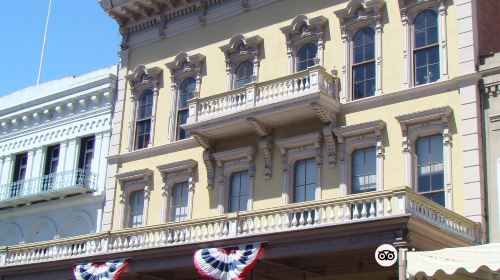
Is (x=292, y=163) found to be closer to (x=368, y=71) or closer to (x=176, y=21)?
(x=368, y=71)

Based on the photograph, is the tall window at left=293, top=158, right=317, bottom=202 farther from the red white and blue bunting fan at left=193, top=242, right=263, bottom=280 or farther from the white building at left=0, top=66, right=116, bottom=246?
the white building at left=0, top=66, right=116, bottom=246

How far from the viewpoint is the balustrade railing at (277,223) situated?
19.0m

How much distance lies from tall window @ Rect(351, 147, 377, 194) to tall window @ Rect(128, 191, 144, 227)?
870cm

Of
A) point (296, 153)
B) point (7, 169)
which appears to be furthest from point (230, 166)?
point (7, 169)

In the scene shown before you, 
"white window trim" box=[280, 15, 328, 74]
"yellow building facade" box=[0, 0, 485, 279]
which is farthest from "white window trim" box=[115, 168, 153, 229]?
"white window trim" box=[280, 15, 328, 74]

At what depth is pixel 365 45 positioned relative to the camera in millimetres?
24750

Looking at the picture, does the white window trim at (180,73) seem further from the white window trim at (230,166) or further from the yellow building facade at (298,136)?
the white window trim at (230,166)

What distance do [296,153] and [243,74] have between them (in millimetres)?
4127

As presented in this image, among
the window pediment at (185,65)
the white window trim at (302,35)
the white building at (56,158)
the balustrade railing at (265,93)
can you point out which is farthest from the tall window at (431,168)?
the white building at (56,158)

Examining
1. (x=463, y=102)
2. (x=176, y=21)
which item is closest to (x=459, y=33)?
(x=463, y=102)

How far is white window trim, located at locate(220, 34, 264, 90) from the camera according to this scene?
27.0m

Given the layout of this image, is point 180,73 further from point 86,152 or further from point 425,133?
point 425,133

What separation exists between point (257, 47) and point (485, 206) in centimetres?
985

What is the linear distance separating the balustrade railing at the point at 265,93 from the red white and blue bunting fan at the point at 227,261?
5.47m
